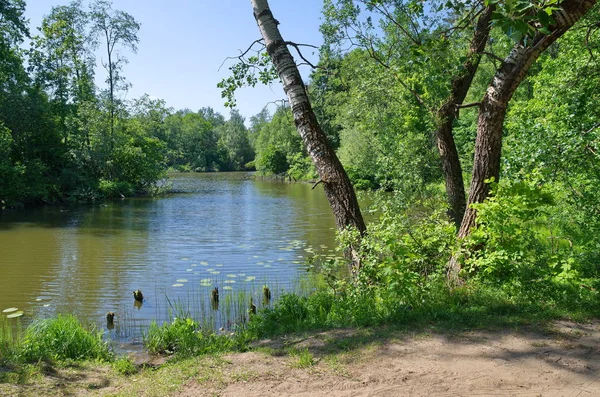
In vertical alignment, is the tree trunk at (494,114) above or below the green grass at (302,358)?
above

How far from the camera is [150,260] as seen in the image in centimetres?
1418

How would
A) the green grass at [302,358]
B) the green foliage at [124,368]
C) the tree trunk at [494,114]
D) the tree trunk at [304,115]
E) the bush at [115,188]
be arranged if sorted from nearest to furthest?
the green grass at [302,358]
the green foliage at [124,368]
the tree trunk at [494,114]
the tree trunk at [304,115]
the bush at [115,188]

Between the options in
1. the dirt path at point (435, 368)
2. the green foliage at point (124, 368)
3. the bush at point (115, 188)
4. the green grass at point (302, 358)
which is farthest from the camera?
the bush at point (115, 188)

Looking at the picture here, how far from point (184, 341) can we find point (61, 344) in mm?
1505

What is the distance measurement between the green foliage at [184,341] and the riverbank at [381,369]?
451 millimetres

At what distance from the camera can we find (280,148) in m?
67.1

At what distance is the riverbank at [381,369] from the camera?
3.87m

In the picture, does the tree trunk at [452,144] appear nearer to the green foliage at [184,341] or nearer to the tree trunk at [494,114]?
the tree trunk at [494,114]

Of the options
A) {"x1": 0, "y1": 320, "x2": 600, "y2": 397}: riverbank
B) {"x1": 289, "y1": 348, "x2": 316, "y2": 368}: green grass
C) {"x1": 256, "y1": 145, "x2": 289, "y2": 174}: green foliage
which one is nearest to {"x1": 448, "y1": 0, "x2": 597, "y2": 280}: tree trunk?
{"x1": 0, "y1": 320, "x2": 600, "y2": 397}: riverbank

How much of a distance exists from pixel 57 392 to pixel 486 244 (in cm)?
513

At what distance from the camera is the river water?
377 inches

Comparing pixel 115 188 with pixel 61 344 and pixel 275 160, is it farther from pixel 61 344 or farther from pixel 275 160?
pixel 275 160

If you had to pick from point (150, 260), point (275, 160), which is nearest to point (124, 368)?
point (150, 260)

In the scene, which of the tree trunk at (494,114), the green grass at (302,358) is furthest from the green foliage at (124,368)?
the tree trunk at (494,114)
